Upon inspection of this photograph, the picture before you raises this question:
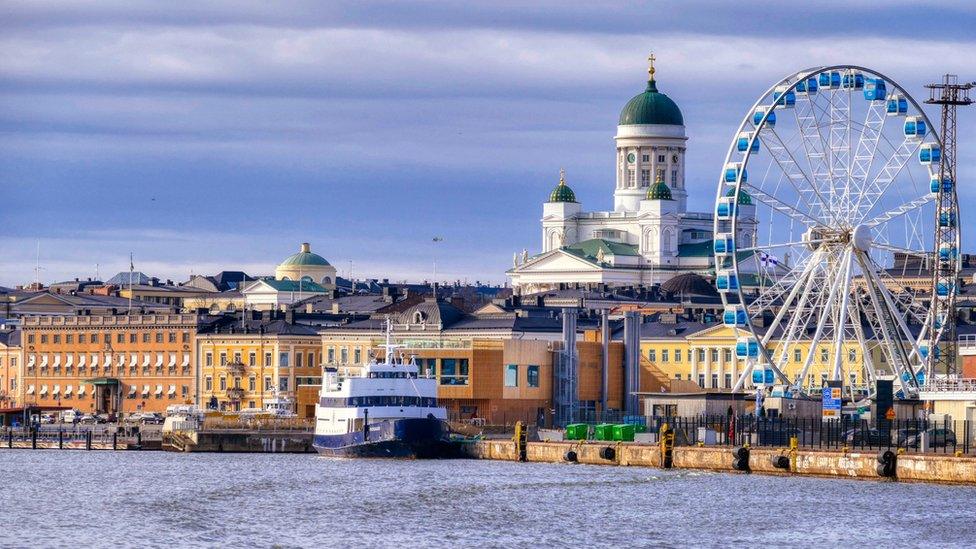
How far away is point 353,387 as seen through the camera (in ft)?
401

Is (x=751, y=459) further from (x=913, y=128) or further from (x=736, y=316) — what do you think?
(x=913, y=128)

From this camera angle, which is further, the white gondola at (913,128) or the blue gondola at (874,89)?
the white gondola at (913,128)

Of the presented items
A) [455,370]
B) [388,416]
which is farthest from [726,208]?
[455,370]

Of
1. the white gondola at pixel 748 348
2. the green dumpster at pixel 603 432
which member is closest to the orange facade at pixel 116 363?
the green dumpster at pixel 603 432

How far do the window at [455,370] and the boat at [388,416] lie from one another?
25.8 meters

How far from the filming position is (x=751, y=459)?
333 ft

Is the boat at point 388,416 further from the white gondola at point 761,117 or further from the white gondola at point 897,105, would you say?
the white gondola at point 897,105

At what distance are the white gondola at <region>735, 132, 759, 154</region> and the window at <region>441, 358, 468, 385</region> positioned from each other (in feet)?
104

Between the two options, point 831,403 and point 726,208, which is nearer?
point 831,403

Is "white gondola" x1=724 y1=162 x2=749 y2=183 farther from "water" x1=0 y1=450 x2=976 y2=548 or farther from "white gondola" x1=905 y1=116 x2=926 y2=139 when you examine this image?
"water" x1=0 y1=450 x2=976 y2=548

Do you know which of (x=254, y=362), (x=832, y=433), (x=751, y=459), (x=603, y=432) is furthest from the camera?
(x=254, y=362)

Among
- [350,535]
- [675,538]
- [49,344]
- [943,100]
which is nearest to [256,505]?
[350,535]

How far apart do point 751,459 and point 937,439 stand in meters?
6.61

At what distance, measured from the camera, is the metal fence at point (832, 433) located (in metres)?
99.6
